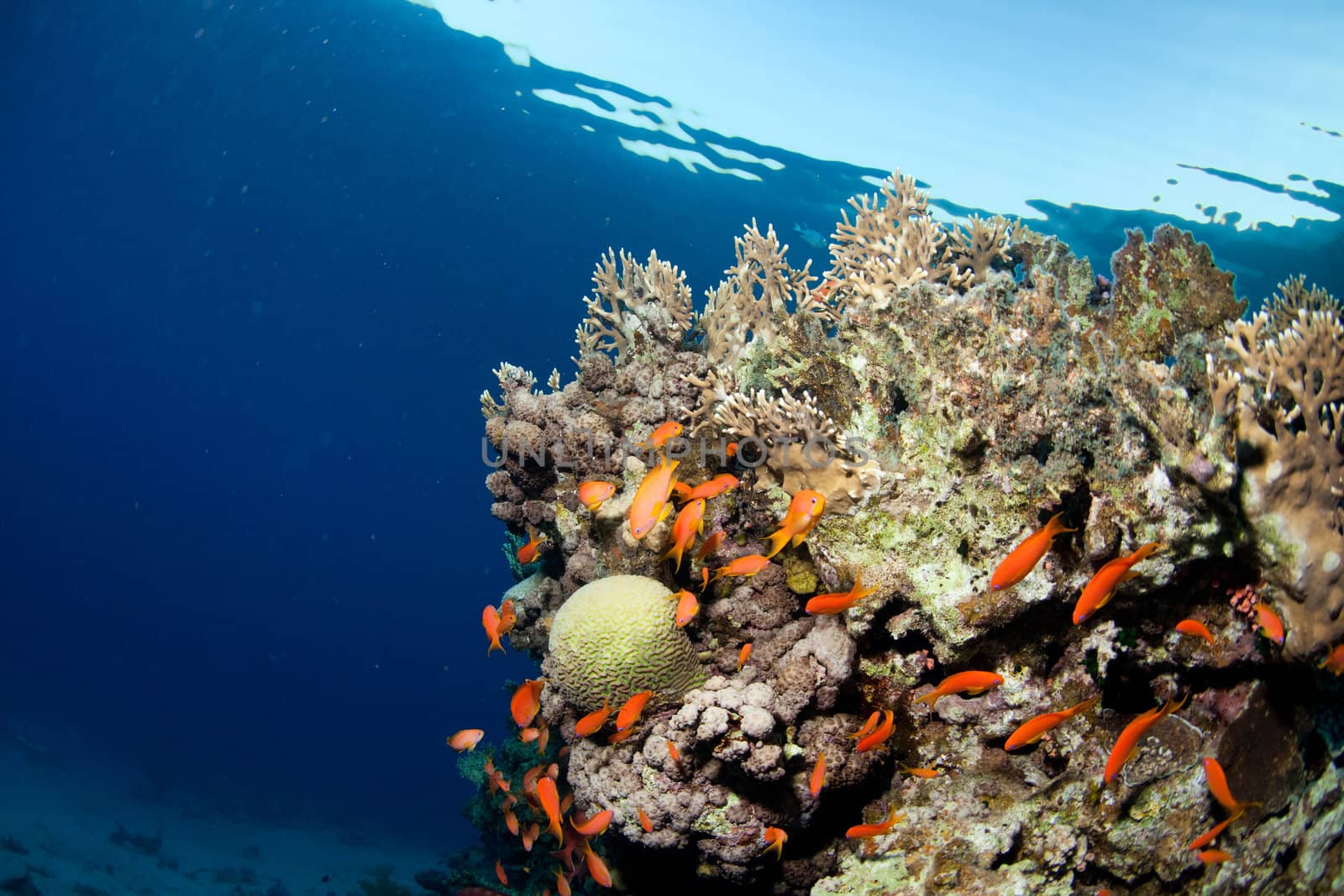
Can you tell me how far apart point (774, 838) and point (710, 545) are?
71.6 inches

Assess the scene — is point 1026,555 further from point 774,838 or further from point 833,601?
point 774,838

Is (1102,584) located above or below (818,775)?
above

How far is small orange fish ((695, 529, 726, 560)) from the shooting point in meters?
4.54

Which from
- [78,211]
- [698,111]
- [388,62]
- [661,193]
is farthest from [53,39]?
[698,111]

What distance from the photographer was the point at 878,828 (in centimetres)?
363

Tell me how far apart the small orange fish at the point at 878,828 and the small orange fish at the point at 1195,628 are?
6.21 feet

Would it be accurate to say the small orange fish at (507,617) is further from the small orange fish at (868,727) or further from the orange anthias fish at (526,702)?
the small orange fish at (868,727)

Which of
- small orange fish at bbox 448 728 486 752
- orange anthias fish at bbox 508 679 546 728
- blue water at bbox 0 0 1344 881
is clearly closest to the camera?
orange anthias fish at bbox 508 679 546 728

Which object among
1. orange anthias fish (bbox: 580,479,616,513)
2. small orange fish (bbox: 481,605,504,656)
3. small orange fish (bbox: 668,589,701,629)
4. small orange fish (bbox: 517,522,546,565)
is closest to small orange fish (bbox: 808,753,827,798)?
small orange fish (bbox: 668,589,701,629)

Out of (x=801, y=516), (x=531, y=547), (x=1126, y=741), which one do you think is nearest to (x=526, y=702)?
(x=531, y=547)

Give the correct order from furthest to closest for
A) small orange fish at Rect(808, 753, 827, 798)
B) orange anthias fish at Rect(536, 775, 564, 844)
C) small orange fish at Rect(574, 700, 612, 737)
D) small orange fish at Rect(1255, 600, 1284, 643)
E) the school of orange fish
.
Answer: orange anthias fish at Rect(536, 775, 564, 844) < small orange fish at Rect(574, 700, 612, 737) < small orange fish at Rect(808, 753, 827, 798) < small orange fish at Rect(1255, 600, 1284, 643) < the school of orange fish

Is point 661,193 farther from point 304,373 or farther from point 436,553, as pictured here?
point 436,553

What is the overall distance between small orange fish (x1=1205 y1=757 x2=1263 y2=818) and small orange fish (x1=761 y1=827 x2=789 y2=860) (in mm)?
2201

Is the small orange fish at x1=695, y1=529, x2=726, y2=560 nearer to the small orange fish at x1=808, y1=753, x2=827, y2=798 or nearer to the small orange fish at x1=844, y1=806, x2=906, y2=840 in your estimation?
the small orange fish at x1=808, y1=753, x2=827, y2=798
